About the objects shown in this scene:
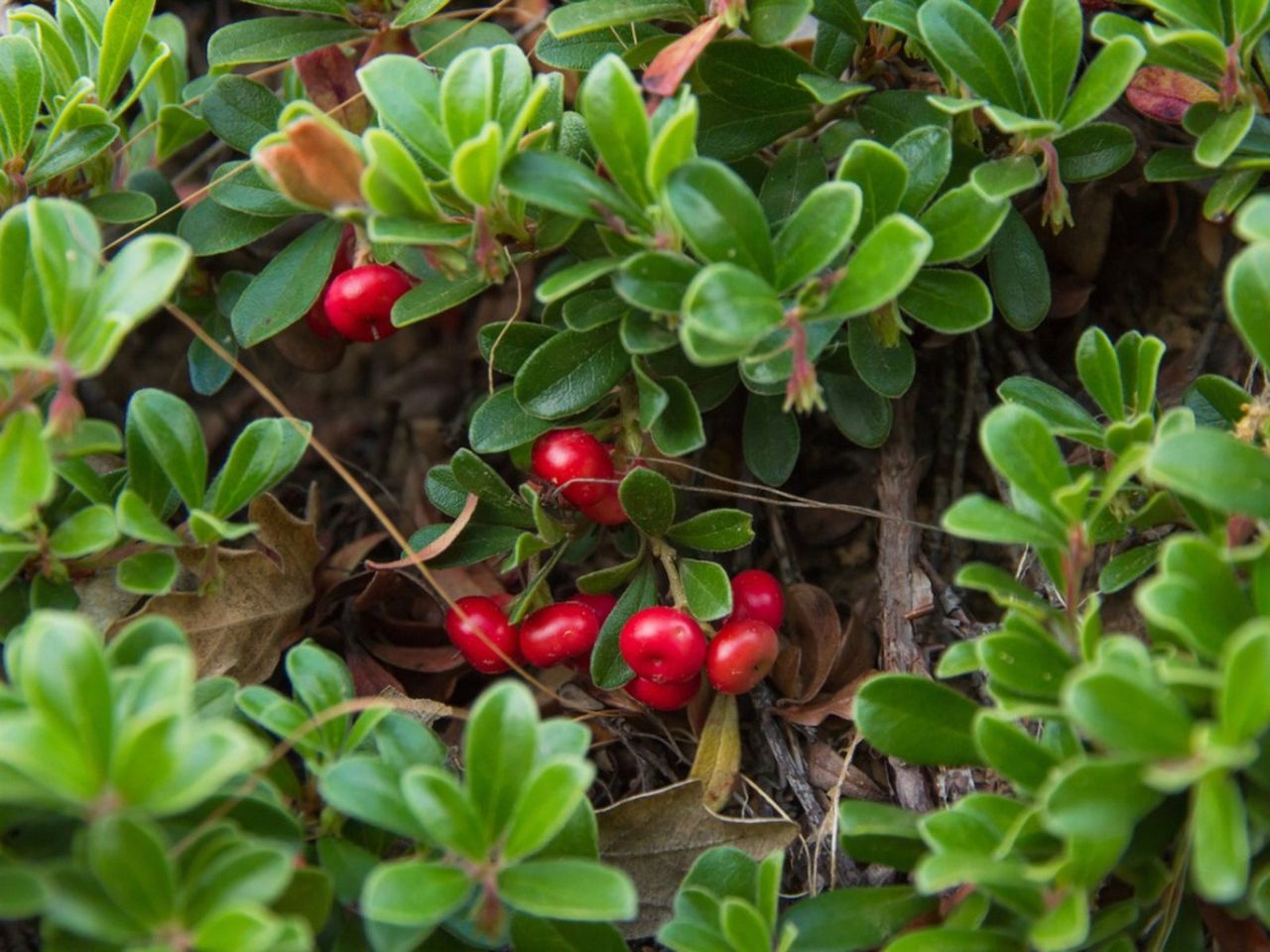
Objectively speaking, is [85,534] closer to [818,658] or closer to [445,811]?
[445,811]

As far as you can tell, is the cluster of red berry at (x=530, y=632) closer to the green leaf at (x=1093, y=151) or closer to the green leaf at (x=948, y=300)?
the green leaf at (x=948, y=300)

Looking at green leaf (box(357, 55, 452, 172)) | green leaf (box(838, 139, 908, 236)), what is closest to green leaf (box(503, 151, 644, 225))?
green leaf (box(357, 55, 452, 172))

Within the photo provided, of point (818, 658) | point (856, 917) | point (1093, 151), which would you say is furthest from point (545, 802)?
point (1093, 151)

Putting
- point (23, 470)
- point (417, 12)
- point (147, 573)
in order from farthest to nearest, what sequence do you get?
point (417, 12) < point (147, 573) < point (23, 470)

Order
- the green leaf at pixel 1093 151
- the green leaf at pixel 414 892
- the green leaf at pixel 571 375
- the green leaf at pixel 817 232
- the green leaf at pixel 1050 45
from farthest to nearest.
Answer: the green leaf at pixel 1093 151 < the green leaf at pixel 571 375 < the green leaf at pixel 1050 45 < the green leaf at pixel 817 232 < the green leaf at pixel 414 892

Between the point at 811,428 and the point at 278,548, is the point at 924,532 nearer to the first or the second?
the point at 811,428

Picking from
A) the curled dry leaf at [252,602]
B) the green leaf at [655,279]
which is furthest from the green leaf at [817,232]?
the curled dry leaf at [252,602]

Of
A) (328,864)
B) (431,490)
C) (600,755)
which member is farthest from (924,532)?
(328,864)

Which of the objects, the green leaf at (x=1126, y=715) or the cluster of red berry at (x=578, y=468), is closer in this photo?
the green leaf at (x=1126, y=715)

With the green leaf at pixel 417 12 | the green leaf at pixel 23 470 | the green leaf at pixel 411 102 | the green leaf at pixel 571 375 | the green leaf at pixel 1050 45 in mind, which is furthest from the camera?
the green leaf at pixel 417 12
